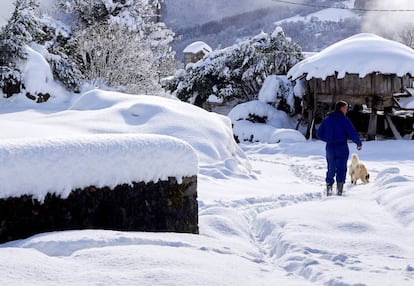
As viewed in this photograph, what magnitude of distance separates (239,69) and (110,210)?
26.3m

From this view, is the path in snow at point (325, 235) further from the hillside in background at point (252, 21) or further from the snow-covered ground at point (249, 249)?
the hillside in background at point (252, 21)

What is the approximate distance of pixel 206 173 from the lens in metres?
10.2

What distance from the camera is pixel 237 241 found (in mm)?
5125

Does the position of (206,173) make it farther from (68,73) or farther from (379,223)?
(68,73)

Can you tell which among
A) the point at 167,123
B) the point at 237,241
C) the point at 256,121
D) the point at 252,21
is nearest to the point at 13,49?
the point at 167,123

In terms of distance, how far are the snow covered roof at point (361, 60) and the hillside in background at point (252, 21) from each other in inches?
2177

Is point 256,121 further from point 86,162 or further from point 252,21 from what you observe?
point 252,21

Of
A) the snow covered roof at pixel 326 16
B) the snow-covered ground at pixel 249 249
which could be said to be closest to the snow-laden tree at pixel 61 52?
the snow-covered ground at pixel 249 249

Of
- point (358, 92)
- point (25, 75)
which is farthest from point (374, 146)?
point (25, 75)

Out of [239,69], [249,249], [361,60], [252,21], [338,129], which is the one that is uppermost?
[252,21]

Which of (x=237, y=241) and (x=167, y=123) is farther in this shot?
(x=167, y=123)

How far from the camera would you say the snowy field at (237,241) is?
123 inches

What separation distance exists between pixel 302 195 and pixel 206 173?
7.45 feet

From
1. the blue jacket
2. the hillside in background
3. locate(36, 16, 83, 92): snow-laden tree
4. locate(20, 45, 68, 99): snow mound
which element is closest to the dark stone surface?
the blue jacket
